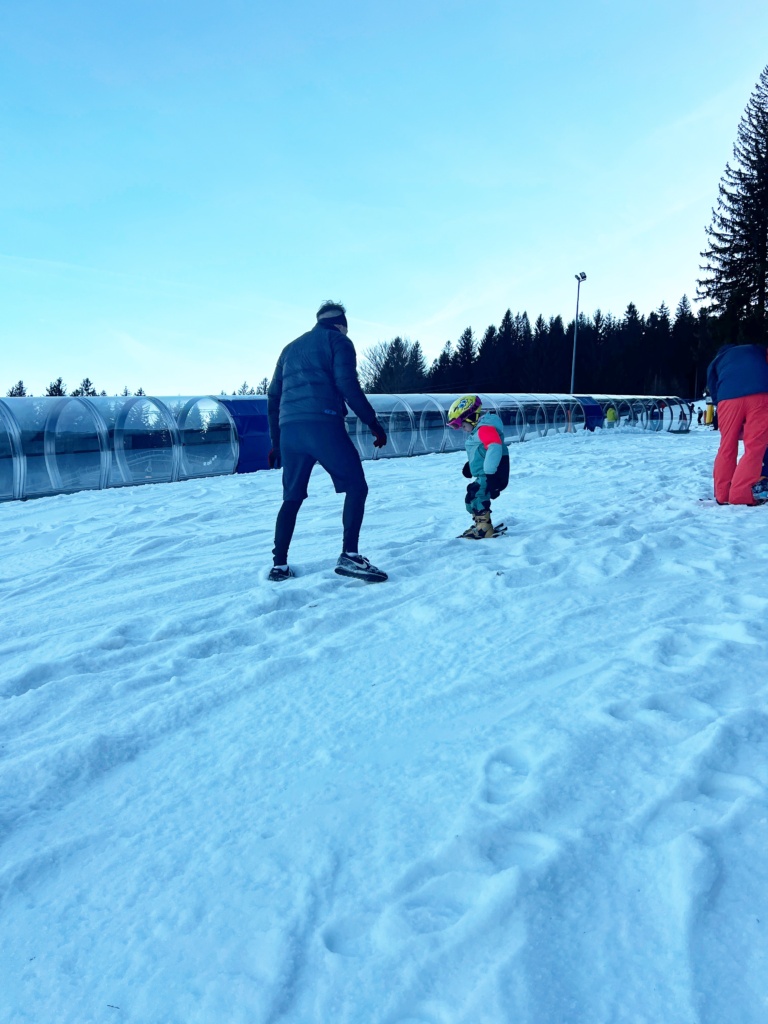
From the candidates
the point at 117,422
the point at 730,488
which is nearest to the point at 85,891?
the point at 730,488

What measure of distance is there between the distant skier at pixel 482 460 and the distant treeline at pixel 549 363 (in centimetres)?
6293

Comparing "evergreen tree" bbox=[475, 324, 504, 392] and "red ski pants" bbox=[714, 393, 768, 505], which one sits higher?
"evergreen tree" bbox=[475, 324, 504, 392]

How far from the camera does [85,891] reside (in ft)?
5.01

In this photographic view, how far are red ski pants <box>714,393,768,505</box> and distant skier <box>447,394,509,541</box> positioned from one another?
98.5 inches

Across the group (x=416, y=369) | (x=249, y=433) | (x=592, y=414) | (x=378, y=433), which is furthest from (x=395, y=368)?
(x=378, y=433)

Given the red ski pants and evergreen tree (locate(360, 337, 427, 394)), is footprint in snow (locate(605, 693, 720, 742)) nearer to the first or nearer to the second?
the red ski pants

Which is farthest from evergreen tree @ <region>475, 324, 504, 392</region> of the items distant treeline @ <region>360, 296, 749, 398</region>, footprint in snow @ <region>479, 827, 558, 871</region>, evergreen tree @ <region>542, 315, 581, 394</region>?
footprint in snow @ <region>479, 827, 558, 871</region>

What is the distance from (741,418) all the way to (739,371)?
1.52 feet

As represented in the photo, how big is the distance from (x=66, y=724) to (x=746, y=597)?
3317mm

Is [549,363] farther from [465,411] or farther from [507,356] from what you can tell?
[465,411]

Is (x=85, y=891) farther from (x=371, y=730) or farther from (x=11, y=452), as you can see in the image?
(x=11, y=452)

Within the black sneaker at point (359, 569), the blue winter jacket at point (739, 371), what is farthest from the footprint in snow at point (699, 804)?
the blue winter jacket at point (739, 371)

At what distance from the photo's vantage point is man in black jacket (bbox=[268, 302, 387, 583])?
3965 mm

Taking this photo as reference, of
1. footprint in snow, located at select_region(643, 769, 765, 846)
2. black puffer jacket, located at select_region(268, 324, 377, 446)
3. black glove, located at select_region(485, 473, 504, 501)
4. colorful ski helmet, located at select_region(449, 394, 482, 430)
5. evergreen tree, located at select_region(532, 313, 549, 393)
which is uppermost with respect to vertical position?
evergreen tree, located at select_region(532, 313, 549, 393)
